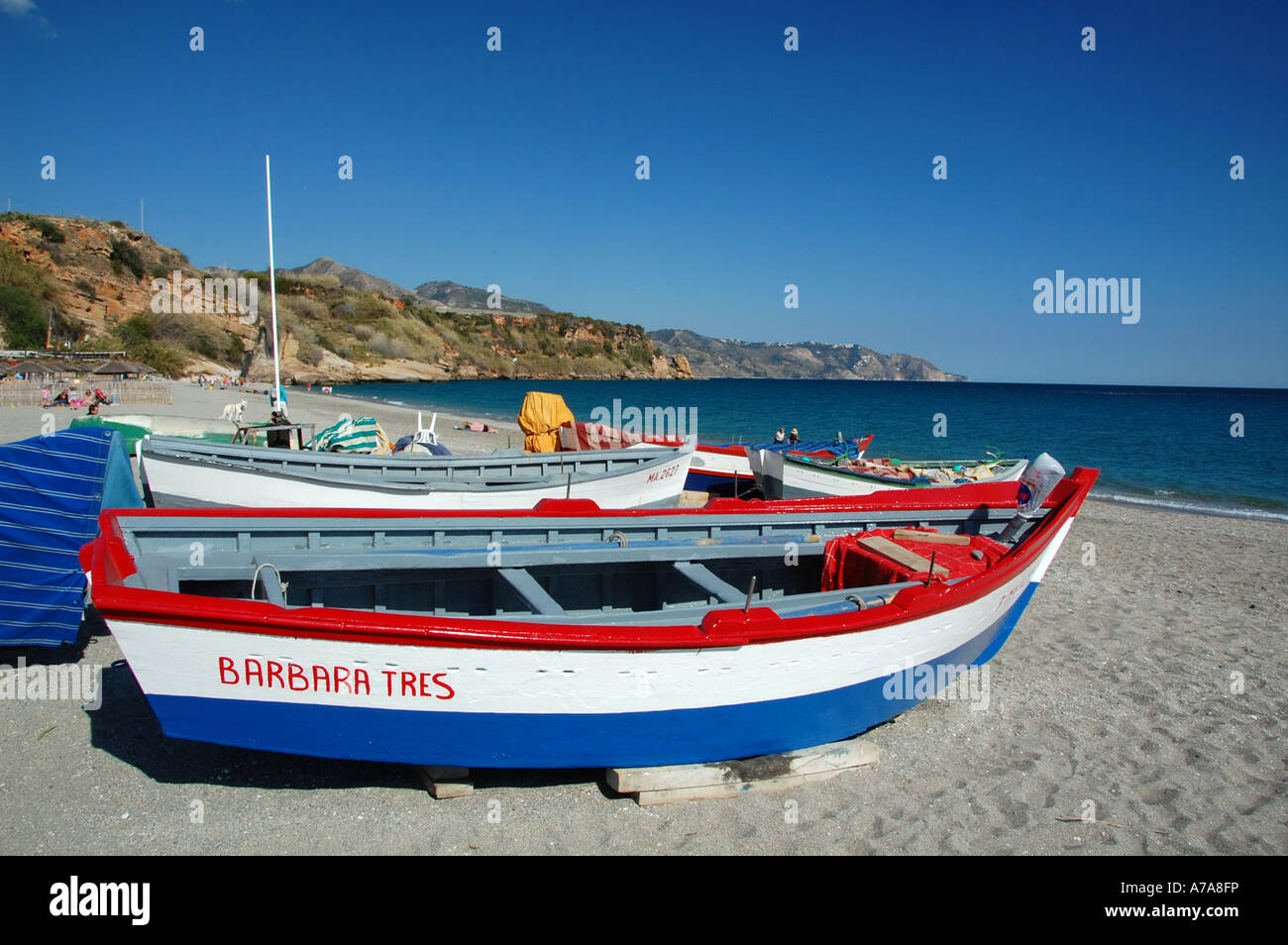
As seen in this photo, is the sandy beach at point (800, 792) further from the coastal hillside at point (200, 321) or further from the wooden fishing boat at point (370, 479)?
the coastal hillside at point (200, 321)

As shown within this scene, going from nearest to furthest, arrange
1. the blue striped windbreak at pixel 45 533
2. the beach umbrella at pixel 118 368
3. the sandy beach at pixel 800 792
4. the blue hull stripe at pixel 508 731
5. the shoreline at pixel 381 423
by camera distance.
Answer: the blue hull stripe at pixel 508 731
the sandy beach at pixel 800 792
the blue striped windbreak at pixel 45 533
the shoreline at pixel 381 423
the beach umbrella at pixel 118 368

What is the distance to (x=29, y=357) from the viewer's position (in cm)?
3750

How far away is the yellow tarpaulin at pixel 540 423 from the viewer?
1173cm

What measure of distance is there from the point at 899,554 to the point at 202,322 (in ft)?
251

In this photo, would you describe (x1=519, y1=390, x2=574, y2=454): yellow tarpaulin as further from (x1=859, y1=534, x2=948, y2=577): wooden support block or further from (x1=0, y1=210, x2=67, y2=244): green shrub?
(x1=0, y1=210, x2=67, y2=244): green shrub

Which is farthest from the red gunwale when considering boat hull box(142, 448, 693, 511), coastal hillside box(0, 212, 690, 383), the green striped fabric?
coastal hillside box(0, 212, 690, 383)

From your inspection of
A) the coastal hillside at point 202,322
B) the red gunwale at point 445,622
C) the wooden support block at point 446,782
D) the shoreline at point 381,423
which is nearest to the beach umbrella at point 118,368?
the shoreline at point 381,423

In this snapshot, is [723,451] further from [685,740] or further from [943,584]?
[685,740]

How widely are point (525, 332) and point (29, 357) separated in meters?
102

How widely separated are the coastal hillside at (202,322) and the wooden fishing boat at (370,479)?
48788 millimetres

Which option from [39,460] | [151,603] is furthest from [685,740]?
[39,460]

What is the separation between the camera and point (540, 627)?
367 centimetres
